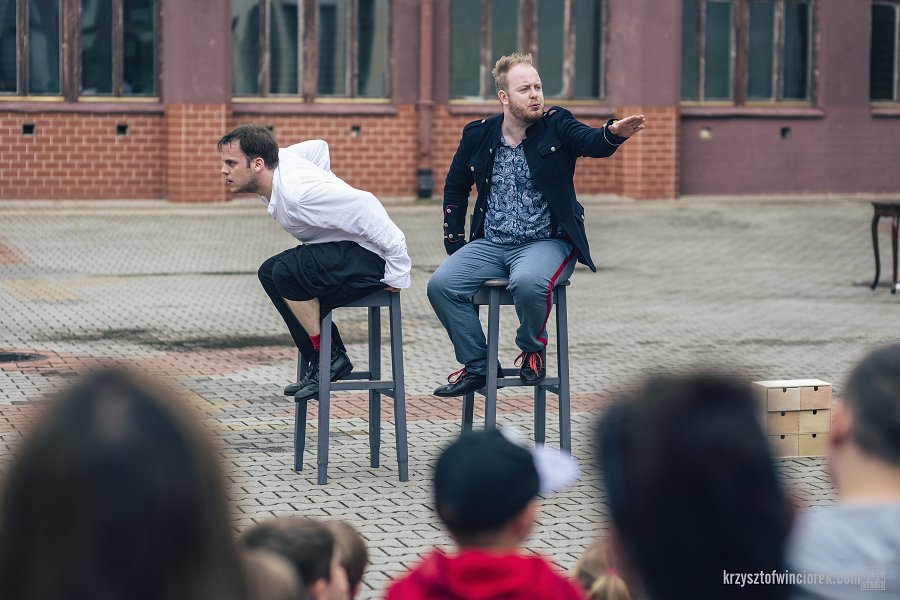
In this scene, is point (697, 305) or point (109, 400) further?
point (697, 305)

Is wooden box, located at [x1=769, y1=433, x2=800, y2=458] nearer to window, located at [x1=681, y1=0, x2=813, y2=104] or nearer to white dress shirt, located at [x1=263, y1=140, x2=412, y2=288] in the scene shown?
white dress shirt, located at [x1=263, y1=140, x2=412, y2=288]

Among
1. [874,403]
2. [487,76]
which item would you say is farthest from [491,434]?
[487,76]

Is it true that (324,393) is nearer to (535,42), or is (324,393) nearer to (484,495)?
(484,495)

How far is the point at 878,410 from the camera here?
2.60m

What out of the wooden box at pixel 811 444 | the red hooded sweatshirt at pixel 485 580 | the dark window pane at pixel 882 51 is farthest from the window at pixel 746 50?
the red hooded sweatshirt at pixel 485 580

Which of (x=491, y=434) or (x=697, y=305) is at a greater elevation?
(x=491, y=434)

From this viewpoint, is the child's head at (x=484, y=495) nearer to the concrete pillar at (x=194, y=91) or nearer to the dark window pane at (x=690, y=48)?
the concrete pillar at (x=194, y=91)

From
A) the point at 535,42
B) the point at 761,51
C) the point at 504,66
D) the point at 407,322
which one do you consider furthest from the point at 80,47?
the point at 504,66

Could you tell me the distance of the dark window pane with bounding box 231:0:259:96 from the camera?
2431cm

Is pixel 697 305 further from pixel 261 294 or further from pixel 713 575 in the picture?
pixel 713 575

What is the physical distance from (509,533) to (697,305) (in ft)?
41.0

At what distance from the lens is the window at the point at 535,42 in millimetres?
25422

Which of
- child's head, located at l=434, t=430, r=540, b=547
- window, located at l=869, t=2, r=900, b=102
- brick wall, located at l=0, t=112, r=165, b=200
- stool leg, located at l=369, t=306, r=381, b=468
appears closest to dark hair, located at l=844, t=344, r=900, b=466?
child's head, located at l=434, t=430, r=540, b=547

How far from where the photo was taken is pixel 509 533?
304cm
